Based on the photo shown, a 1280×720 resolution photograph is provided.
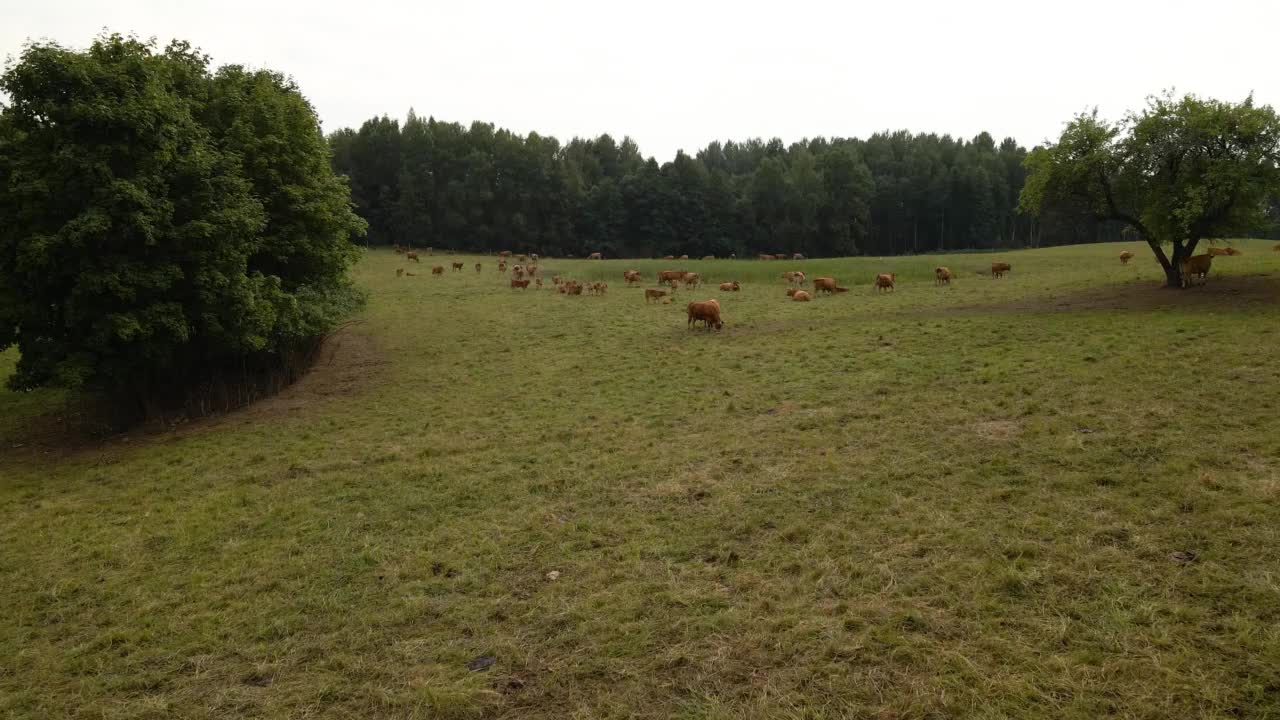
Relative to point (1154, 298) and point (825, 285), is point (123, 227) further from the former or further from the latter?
point (1154, 298)

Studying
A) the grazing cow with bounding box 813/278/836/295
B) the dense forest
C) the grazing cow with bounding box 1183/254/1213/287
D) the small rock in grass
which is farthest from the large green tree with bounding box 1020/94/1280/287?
the dense forest

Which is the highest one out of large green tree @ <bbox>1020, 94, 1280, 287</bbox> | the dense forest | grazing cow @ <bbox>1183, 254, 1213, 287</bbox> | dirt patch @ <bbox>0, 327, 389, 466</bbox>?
the dense forest

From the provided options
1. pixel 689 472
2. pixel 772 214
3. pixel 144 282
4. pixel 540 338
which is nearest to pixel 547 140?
pixel 772 214

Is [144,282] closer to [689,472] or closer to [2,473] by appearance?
[2,473]

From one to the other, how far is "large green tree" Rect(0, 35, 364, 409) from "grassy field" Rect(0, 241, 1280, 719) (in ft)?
8.76

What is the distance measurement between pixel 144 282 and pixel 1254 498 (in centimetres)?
2232

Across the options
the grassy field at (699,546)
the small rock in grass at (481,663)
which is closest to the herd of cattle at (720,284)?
the grassy field at (699,546)

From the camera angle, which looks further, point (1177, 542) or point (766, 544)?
point (766, 544)

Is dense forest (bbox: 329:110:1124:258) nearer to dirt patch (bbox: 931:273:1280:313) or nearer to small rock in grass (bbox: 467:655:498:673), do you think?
dirt patch (bbox: 931:273:1280:313)

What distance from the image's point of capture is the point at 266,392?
69.9 feet

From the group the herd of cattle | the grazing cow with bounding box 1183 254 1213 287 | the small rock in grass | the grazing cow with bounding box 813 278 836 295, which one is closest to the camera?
the small rock in grass

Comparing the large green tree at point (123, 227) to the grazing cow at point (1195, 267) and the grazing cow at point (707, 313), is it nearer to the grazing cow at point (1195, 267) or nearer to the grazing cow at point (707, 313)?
the grazing cow at point (707, 313)

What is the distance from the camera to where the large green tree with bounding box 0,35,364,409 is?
1545 cm

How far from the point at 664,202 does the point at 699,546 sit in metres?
95.5
